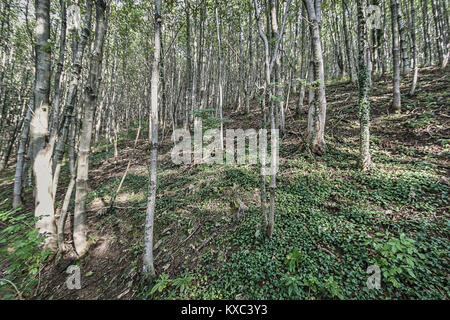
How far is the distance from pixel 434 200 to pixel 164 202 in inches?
257

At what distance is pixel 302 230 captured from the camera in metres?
3.60

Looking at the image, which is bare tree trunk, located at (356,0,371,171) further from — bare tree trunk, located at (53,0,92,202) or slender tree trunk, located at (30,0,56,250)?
slender tree trunk, located at (30,0,56,250)

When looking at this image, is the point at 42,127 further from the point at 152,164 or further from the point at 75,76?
the point at 152,164

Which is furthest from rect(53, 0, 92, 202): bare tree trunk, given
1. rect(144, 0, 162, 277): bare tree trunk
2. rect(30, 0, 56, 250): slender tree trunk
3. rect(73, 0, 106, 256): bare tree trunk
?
rect(144, 0, 162, 277): bare tree trunk

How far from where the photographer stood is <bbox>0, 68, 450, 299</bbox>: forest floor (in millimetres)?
2773

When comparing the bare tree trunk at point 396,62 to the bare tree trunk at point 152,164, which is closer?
the bare tree trunk at point 152,164

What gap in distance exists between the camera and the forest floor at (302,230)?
277cm

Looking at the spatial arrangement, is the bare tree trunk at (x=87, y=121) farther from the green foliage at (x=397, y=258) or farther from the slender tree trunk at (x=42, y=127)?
the green foliage at (x=397, y=258)

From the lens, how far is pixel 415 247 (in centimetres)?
290

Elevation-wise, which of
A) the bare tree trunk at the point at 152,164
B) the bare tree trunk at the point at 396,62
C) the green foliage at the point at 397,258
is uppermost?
the bare tree trunk at the point at 396,62

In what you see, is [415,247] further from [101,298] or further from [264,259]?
[101,298]

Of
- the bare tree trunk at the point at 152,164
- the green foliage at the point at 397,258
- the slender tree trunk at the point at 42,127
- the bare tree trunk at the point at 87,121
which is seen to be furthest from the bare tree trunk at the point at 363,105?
the slender tree trunk at the point at 42,127

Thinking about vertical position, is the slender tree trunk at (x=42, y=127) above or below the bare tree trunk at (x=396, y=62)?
below
